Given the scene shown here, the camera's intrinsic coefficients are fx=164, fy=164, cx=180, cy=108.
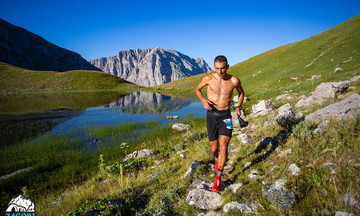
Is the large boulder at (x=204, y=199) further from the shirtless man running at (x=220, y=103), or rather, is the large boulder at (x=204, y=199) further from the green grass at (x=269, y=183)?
the shirtless man running at (x=220, y=103)

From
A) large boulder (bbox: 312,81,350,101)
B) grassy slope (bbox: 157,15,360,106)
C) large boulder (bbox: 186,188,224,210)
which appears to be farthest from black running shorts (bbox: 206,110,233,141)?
grassy slope (bbox: 157,15,360,106)

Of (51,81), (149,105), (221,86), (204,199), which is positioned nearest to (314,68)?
(149,105)

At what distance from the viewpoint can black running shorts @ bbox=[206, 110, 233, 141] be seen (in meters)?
4.59

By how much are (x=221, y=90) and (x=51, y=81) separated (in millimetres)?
126475

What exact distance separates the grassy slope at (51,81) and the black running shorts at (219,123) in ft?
342

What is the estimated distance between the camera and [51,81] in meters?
101

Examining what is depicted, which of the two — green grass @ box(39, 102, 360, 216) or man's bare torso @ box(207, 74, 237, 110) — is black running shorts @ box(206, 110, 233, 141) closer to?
man's bare torso @ box(207, 74, 237, 110)

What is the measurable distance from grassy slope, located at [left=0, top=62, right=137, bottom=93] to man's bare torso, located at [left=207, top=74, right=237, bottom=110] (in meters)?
104

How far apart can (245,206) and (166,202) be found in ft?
6.26

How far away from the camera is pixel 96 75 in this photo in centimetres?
11512

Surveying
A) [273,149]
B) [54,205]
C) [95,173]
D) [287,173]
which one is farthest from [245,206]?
[95,173]

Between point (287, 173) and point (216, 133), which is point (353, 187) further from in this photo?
point (216, 133)

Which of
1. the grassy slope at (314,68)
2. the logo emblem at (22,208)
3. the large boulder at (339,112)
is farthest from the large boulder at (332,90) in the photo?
the logo emblem at (22,208)

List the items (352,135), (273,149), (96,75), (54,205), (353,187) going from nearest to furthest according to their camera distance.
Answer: (353,187), (352,135), (54,205), (273,149), (96,75)
